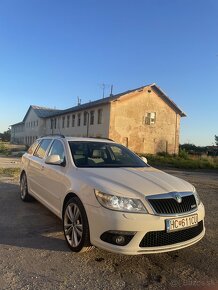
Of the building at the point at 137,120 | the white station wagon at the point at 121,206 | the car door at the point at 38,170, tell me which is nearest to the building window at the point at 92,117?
the building at the point at 137,120

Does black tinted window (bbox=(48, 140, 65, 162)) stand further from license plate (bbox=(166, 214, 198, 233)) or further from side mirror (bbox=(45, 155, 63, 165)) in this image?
license plate (bbox=(166, 214, 198, 233))

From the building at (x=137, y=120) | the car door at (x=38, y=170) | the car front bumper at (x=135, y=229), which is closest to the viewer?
the car front bumper at (x=135, y=229)

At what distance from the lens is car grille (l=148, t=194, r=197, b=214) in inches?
171

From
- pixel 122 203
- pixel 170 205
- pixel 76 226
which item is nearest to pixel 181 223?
pixel 170 205

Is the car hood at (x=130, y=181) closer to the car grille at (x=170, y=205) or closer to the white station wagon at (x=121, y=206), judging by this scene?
the white station wagon at (x=121, y=206)

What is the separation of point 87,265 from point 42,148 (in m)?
3.51

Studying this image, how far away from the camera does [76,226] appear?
4.86 m

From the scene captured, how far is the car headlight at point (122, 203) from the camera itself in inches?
169

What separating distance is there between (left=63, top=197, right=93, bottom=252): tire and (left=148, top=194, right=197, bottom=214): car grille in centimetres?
93

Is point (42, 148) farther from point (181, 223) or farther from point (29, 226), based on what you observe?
point (181, 223)

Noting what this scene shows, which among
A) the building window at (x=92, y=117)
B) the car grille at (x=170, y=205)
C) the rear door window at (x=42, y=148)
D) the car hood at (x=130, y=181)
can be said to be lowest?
the car grille at (x=170, y=205)

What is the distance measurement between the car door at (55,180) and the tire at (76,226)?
1.27 ft

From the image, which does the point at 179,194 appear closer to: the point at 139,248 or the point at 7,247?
the point at 139,248

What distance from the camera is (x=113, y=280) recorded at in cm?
400
